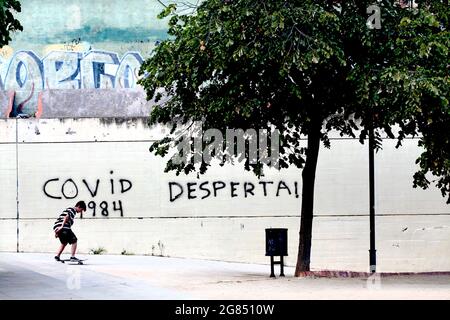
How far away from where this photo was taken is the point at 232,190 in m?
27.1

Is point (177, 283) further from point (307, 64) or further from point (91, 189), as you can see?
point (91, 189)

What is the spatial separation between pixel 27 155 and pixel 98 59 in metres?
4.20

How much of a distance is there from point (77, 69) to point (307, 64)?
12.6m

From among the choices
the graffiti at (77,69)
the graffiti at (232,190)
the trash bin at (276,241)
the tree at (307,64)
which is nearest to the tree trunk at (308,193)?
the tree at (307,64)

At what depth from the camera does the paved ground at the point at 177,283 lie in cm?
1680

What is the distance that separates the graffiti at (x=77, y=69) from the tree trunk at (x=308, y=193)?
30.6 feet

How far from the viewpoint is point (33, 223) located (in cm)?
2702

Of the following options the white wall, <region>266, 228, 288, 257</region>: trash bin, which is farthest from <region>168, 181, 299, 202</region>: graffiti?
<region>266, 228, 288, 257</region>: trash bin

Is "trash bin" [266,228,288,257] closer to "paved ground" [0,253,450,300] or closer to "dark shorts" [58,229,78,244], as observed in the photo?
"paved ground" [0,253,450,300]

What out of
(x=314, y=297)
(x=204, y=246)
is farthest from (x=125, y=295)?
(x=204, y=246)

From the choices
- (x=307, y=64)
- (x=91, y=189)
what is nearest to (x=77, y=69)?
(x=91, y=189)

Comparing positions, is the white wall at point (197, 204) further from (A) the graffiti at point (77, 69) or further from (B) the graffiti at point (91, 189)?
(A) the graffiti at point (77, 69)

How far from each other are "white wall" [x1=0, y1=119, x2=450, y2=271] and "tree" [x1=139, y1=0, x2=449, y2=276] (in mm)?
6089

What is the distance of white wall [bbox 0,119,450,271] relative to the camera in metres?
26.8
